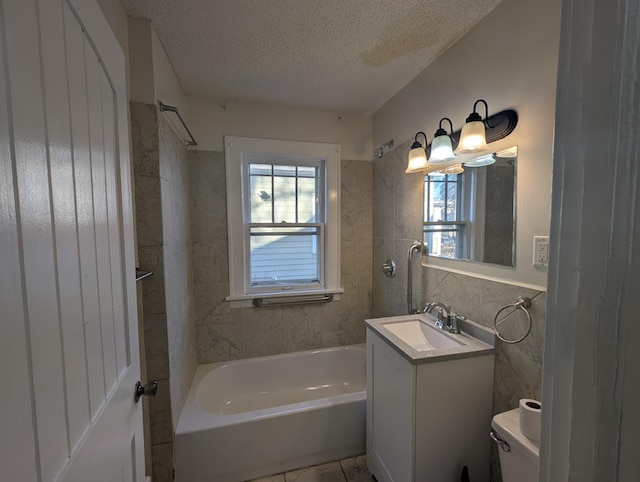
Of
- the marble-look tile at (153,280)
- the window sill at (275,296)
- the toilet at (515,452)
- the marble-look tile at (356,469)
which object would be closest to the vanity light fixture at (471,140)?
the toilet at (515,452)

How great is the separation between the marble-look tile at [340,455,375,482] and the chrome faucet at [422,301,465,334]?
980 millimetres

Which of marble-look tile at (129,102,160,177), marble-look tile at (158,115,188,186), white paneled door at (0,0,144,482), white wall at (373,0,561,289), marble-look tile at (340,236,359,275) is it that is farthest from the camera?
marble-look tile at (340,236,359,275)

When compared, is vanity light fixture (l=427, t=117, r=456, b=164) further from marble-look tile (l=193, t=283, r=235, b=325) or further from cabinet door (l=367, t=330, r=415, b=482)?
marble-look tile (l=193, t=283, r=235, b=325)

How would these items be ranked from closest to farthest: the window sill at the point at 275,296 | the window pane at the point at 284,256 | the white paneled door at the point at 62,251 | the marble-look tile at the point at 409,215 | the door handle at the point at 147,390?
1. the white paneled door at the point at 62,251
2. the door handle at the point at 147,390
3. the marble-look tile at the point at 409,215
4. the window sill at the point at 275,296
5. the window pane at the point at 284,256

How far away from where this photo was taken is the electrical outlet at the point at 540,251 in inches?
44.0

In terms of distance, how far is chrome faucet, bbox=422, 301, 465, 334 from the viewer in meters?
1.50

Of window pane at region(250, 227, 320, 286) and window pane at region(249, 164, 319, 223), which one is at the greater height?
window pane at region(249, 164, 319, 223)

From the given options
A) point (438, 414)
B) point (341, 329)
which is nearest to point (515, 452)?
point (438, 414)

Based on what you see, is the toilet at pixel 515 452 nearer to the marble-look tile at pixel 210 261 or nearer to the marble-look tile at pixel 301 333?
the marble-look tile at pixel 301 333

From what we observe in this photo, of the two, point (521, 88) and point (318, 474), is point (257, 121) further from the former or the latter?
point (318, 474)

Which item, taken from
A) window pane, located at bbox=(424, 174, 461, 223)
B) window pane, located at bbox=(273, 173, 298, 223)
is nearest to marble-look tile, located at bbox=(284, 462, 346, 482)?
window pane, located at bbox=(424, 174, 461, 223)

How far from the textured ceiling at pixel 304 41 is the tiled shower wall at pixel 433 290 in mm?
600

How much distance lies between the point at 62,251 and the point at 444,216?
1.70 meters

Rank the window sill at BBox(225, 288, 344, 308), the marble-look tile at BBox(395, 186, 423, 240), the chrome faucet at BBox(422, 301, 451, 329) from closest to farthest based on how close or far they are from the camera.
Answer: the chrome faucet at BBox(422, 301, 451, 329)
the marble-look tile at BBox(395, 186, 423, 240)
the window sill at BBox(225, 288, 344, 308)
